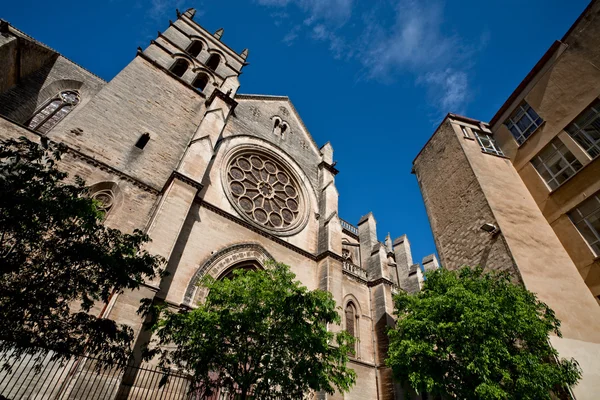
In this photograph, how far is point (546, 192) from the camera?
11.6 m

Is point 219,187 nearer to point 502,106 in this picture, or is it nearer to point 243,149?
point 243,149

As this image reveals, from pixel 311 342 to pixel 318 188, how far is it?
37.0 ft

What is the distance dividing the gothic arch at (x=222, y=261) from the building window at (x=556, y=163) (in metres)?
11.1

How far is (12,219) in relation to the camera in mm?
4113

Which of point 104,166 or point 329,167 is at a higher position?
point 329,167

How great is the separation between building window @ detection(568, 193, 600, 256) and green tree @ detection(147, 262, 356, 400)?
9273 mm

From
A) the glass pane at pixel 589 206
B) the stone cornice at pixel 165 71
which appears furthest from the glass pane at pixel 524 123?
the stone cornice at pixel 165 71

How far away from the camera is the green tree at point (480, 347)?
21.7 feet

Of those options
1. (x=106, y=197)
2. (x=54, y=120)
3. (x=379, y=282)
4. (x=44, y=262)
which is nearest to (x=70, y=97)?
(x=54, y=120)

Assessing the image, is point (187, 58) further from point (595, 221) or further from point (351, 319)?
point (595, 221)

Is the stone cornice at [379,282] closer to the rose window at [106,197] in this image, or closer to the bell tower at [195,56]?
the rose window at [106,197]

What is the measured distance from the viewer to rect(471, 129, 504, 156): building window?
13.9m

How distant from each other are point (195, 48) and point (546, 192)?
20035mm

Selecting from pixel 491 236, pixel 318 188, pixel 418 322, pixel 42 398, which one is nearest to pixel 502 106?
pixel 491 236
